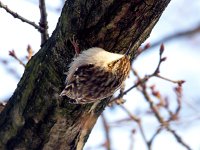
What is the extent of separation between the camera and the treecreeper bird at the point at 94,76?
222 cm

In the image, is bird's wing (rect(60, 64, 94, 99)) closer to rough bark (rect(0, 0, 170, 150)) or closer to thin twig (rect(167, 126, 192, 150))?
rough bark (rect(0, 0, 170, 150))

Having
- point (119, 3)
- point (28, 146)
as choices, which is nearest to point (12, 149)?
point (28, 146)

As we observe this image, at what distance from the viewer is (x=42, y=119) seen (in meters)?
2.34

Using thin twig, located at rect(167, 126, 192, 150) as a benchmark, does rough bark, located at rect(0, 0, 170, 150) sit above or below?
below

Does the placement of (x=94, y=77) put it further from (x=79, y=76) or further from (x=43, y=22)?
(x=43, y=22)

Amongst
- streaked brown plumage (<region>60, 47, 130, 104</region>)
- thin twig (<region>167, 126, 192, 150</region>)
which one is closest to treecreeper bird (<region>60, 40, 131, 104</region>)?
streaked brown plumage (<region>60, 47, 130, 104</region>)

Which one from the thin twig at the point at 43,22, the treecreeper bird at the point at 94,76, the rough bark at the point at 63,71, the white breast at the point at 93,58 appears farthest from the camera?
the thin twig at the point at 43,22

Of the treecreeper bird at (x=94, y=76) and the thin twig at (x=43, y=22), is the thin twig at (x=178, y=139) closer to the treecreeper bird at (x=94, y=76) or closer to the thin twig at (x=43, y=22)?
the treecreeper bird at (x=94, y=76)

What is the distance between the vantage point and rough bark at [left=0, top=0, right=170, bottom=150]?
1.94 meters

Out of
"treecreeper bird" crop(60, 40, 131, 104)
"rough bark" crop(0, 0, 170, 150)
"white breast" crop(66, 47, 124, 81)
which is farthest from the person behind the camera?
"treecreeper bird" crop(60, 40, 131, 104)

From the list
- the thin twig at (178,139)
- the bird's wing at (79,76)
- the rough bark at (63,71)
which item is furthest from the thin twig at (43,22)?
the thin twig at (178,139)

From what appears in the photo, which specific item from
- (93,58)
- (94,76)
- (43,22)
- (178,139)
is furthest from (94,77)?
(178,139)

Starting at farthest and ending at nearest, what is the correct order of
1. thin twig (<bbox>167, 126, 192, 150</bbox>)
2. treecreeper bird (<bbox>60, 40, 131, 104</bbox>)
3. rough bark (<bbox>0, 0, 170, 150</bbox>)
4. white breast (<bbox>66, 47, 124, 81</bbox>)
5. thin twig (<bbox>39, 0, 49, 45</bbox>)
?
1. thin twig (<bbox>167, 126, 192, 150</bbox>)
2. thin twig (<bbox>39, 0, 49, 45</bbox>)
3. treecreeper bird (<bbox>60, 40, 131, 104</bbox>)
4. white breast (<bbox>66, 47, 124, 81</bbox>)
5. rough bark (<bbox>0, 0, 170, 150</bbox>)

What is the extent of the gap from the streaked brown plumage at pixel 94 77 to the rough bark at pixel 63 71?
0.15 feet
